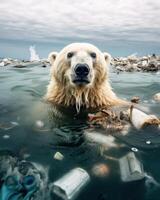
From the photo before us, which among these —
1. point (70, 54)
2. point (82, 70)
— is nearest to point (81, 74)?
point (82, 70)

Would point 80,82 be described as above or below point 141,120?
above

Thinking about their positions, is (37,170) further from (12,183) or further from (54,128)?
(54,128)

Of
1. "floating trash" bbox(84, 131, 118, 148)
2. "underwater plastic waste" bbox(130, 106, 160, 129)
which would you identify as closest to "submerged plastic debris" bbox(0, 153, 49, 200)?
"floating trash" bbox(84, 131, 118, 148)

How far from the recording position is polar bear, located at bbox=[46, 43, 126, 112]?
6.90m

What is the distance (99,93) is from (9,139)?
2818 millimetres

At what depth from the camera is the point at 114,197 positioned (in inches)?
157

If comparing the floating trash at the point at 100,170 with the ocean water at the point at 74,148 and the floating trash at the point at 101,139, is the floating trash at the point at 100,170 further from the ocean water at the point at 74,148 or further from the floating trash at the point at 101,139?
the floating trash at the point at 101,139

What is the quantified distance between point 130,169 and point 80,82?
8.76 ft

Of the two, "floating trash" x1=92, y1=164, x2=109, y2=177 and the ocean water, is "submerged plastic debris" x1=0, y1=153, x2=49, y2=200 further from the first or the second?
"floating trash" x1=92, y1=164, x2=109, y2=177

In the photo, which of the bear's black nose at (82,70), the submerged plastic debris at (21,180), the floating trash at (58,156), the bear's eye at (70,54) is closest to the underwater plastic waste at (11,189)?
the submerged plastic debris at (21,180)

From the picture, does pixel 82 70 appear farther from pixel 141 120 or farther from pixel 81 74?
pixel 141 120

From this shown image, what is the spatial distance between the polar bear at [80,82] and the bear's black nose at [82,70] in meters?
0.13

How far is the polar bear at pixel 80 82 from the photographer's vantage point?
22.6 feet

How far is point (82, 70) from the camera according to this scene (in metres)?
6.57
